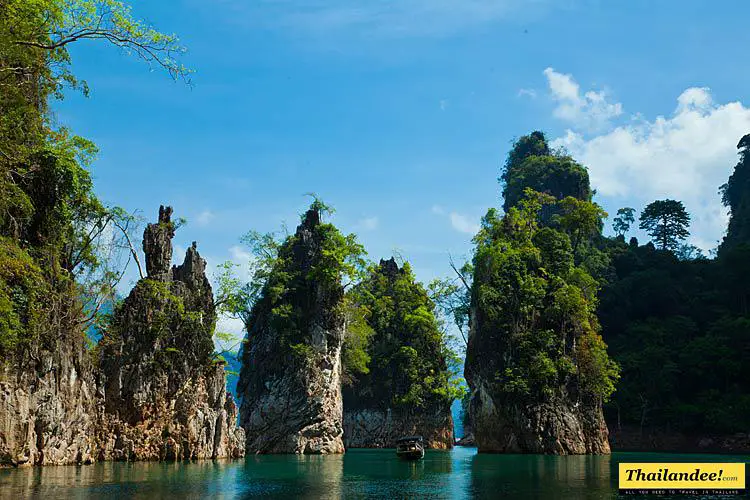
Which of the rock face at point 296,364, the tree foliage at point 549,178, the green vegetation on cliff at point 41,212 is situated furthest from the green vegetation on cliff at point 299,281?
the tree foliage at point 549,178

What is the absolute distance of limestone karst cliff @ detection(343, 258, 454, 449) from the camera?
74750 millimetres

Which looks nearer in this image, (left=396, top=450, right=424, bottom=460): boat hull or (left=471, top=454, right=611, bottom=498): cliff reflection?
(left=471, top=454, right=611, bottom=498): cliff reflection

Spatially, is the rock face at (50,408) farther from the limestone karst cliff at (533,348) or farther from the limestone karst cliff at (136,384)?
the limestone karst cliff at (533,348)

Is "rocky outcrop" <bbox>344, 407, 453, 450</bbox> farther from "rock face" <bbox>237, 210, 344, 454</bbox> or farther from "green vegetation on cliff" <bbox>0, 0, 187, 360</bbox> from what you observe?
"green vegetation on cliff" <bbox>0, 0, 187, 360</bbox>

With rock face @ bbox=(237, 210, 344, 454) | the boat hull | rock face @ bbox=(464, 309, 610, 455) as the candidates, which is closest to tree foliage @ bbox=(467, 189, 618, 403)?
rock face @ bbox=(464, 309, 610, 455)

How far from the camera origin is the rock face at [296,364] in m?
56.6

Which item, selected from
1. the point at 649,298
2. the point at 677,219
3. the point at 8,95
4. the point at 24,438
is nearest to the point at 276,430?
the point at 24,438

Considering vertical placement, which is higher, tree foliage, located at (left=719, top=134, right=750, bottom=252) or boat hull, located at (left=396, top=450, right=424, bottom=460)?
tree foliage, located at (left=719, top=134, right=750, bottom=252)

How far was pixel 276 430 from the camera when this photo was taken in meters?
56.6

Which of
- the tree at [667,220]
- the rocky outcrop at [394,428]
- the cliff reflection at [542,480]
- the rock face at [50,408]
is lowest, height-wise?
the rocky outcrop at [394,428]

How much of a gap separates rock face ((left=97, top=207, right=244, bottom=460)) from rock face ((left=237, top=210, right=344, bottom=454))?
10.3 metres

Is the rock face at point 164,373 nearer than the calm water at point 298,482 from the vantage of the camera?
No

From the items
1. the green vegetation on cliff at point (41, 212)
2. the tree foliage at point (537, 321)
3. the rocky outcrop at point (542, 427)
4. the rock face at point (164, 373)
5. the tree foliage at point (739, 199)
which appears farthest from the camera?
the tree foliage at point (739, 199)

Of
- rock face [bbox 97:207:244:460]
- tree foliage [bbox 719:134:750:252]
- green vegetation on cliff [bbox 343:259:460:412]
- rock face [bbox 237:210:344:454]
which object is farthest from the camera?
tree foliage [bbox 719:134:750:252]
